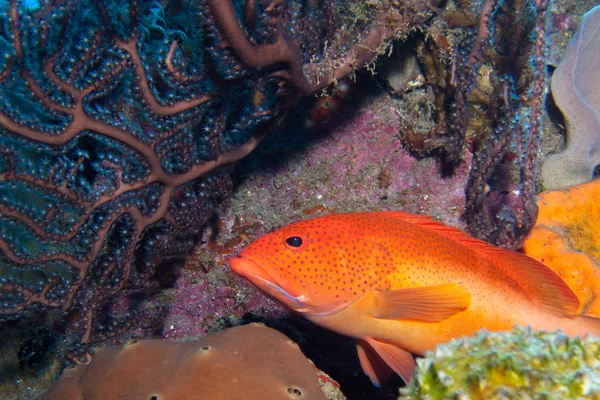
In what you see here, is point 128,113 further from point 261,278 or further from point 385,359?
point 385,359

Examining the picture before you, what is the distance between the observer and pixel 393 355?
263 centimetres

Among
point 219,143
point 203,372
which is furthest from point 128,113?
point 203,372

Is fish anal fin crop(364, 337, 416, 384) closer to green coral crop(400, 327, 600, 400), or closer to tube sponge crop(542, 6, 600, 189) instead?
green coral crop(400, 327, 600, 400)

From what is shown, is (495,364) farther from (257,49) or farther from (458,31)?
(458,31)

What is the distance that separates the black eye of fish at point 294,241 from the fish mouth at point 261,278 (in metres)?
0.26

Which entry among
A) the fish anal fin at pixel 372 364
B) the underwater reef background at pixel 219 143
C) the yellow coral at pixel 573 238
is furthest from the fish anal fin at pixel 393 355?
the yellow coral at pixel 573 238

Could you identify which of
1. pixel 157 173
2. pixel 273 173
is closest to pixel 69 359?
pixel 157 173

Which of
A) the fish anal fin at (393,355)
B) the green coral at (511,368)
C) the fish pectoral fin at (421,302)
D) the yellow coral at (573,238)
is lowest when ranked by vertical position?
the yellow coral at (573,238)


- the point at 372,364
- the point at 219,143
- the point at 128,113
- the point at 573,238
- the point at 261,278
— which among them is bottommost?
the point at 573,238

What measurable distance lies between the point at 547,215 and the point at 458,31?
2.20 metres

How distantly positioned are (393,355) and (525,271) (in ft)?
→ 4.14

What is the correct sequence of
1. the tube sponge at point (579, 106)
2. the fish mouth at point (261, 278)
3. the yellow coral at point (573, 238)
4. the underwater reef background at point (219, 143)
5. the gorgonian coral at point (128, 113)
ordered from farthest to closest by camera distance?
the tube sponge at point (579, 106)
the yellow coral at point (573, 238)
the underwater reef background at point (219, 143)
the gorgonian coral at point (128, 113)
the fish mouth at point (261, 278)

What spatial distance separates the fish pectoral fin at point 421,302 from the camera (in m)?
2.41

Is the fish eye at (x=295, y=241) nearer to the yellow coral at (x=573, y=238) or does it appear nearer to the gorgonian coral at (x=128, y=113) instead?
the gorgonian coral at (x=128, y=113)
